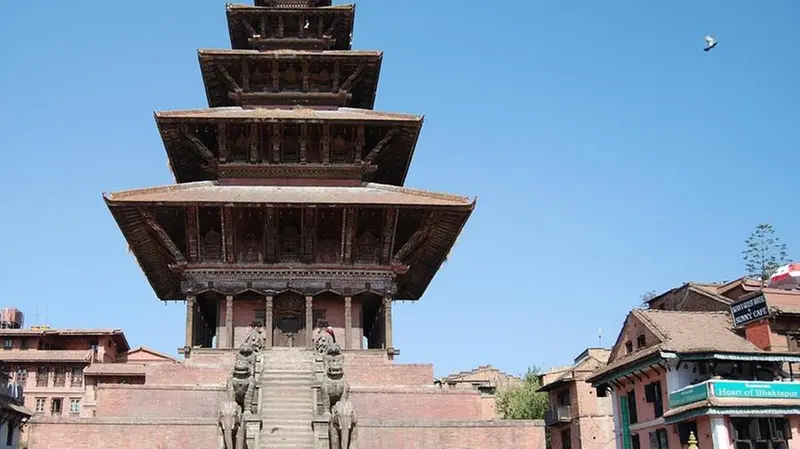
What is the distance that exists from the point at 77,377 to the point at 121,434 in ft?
154

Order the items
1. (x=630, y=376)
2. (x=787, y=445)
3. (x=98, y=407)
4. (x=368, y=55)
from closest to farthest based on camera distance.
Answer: (x=98, y=407) → (x=787, y=445) → (x=368, y=55) → (x=630, y=376)

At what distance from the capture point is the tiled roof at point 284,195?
91.2 feet

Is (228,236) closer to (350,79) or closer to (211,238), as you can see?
(211,238)

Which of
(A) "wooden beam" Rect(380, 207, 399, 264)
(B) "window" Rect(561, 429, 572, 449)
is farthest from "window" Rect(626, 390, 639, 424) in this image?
(A) "wooden beam" Rect(380, 207, 399, 264)

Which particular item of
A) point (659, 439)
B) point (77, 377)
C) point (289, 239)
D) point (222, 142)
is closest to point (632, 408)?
point (659, 439)

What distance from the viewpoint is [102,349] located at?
67688 millimetres

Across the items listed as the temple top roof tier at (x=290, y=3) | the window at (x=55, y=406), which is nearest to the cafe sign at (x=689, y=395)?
the temple top roof tier at (x=290, y=3)

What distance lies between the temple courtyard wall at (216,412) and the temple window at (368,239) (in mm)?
3639

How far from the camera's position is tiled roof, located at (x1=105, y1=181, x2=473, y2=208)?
27.8 m

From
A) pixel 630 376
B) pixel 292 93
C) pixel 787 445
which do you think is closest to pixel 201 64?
pixel 292 93

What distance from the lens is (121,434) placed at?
21922 millimetres

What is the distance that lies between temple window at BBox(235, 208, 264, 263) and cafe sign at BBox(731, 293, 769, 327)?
65.8 ft

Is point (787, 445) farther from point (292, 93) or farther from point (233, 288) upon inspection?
point (292, 93)

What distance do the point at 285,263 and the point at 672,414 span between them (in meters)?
15.6
